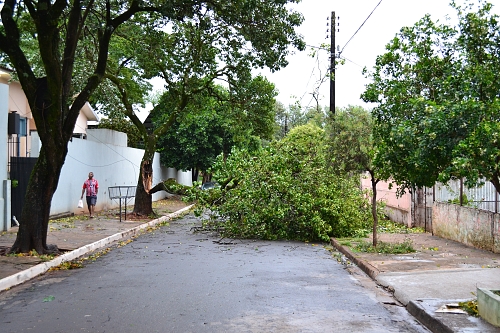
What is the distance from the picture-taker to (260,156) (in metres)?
19.1

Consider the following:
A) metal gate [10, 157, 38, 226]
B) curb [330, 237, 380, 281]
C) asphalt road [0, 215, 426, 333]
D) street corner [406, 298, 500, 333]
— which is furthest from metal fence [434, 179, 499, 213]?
metal gate [10, 157, 38, 226]

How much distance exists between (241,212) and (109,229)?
4.33 meters

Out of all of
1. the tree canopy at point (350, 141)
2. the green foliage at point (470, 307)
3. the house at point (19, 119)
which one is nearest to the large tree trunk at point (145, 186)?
the house at point (19, 119)

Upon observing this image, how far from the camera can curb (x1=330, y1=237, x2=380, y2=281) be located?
10.7 metres

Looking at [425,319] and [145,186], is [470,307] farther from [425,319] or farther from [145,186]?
[145,186]

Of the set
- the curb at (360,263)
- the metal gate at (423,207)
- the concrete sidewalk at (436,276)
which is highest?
the metal gate at (423,207)

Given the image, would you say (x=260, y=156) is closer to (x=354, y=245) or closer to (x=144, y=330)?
(x=354, y=245)

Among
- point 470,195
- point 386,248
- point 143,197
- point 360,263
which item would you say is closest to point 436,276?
point 360,263

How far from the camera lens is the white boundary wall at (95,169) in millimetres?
21797

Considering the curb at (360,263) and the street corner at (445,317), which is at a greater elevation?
the street corner at (445,317)

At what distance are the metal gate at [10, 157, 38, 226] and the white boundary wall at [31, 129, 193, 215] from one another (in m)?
1.71

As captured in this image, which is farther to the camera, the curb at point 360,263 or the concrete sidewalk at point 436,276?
the curb at point 360,263

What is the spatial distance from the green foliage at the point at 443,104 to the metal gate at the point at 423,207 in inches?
404

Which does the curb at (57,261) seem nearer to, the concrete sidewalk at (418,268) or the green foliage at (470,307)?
the concrete sidewalk at (418,268)
